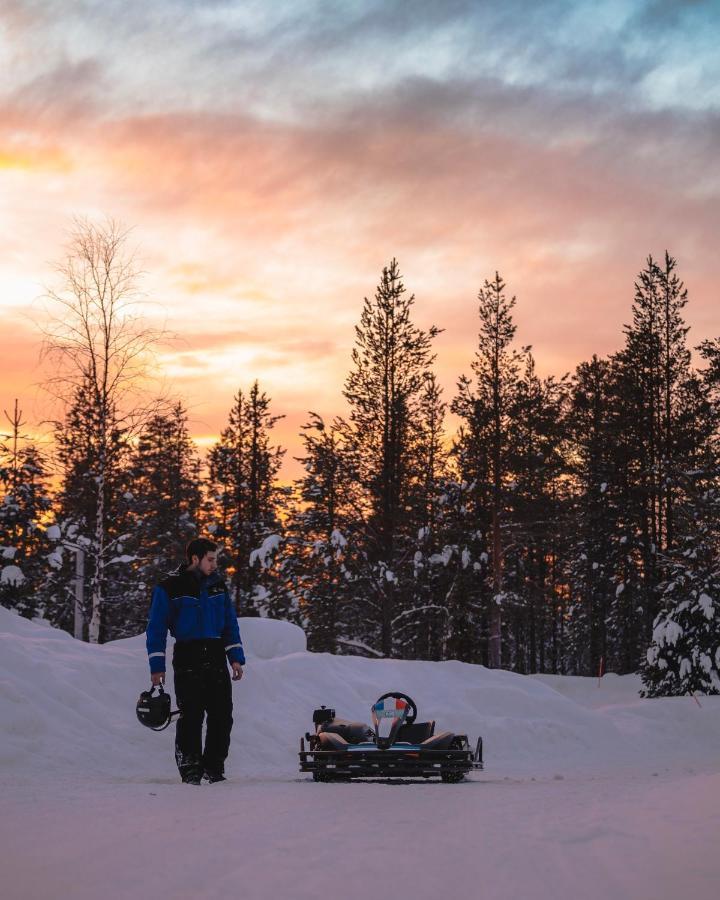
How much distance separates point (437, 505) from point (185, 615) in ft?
108

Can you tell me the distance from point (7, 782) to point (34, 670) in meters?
4.85

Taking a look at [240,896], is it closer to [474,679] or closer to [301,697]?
[301,697]

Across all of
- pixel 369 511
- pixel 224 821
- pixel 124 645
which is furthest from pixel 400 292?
pixel 224 821

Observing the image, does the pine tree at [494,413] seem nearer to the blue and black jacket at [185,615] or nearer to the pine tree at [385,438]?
the pine tree at [385,438]

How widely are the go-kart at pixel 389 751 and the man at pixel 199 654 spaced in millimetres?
1560

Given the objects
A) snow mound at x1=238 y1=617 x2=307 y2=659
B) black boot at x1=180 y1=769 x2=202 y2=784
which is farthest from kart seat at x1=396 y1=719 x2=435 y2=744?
snow mound at x1=238 y1=617 x2=307 y2=659

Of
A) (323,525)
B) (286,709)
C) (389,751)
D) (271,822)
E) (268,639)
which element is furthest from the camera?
(323,525)

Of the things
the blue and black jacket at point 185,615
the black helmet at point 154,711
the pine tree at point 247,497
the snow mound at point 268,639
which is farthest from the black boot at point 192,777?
the pine tree at point 247,497

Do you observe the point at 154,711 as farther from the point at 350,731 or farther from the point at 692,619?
the point at 692,619

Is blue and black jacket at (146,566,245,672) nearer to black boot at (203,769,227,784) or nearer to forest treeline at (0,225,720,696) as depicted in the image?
black boot at (203,769,227,784)

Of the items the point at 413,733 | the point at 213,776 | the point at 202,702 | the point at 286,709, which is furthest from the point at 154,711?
the point at 286,709

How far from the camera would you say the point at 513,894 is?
14.7 feet

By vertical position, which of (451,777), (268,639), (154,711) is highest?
(268,639)

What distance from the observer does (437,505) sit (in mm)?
42312
